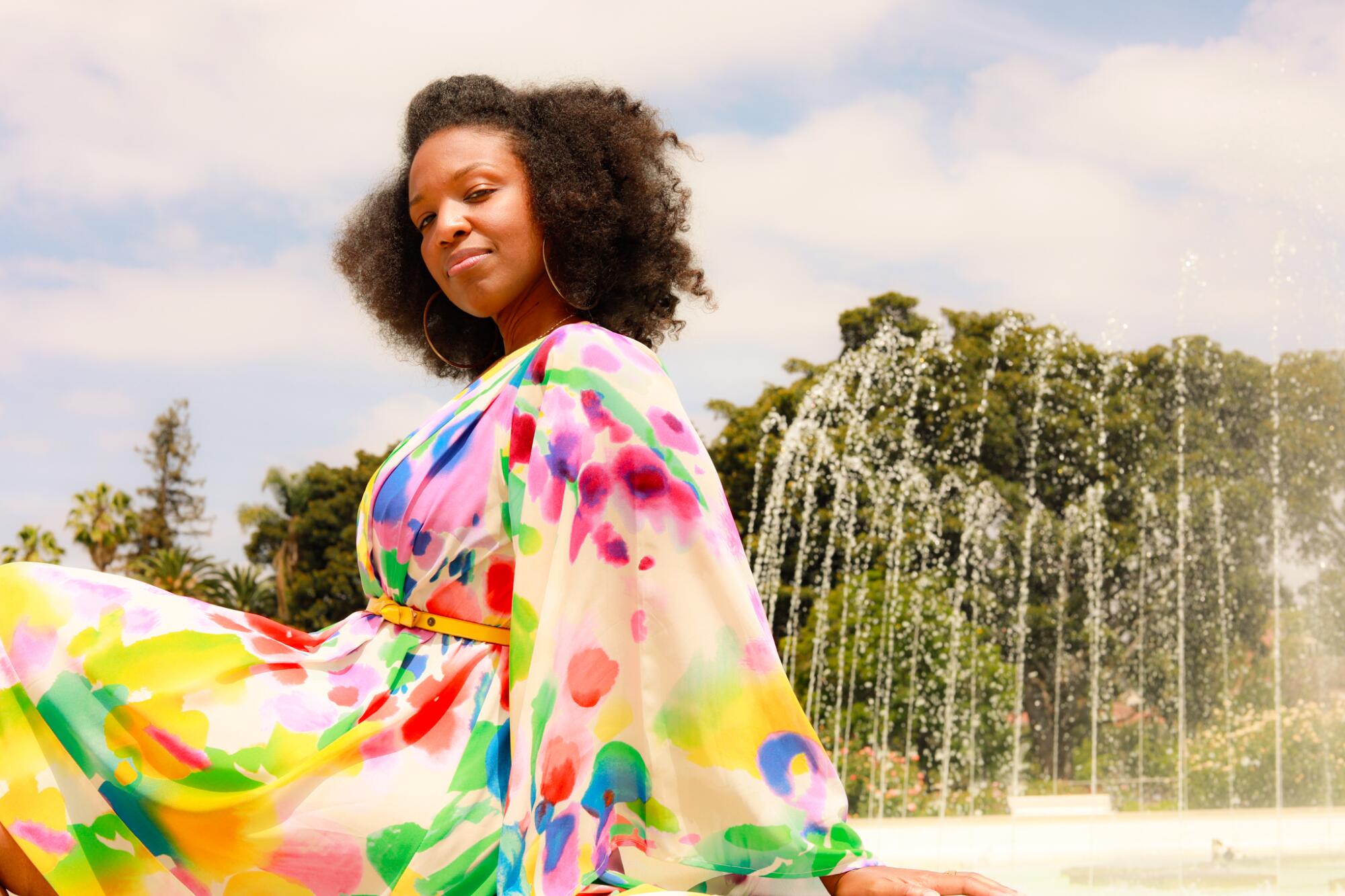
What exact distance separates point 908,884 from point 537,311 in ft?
4.39

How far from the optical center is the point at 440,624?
2.11 meters

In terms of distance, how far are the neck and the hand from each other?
4.04 ft

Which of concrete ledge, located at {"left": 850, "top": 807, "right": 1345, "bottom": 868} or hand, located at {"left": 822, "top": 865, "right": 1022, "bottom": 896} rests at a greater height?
hand, located at {"left": 822, "top": 865, "right": 1022, "bottom": 896}

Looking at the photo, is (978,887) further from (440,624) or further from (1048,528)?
(1048,528)

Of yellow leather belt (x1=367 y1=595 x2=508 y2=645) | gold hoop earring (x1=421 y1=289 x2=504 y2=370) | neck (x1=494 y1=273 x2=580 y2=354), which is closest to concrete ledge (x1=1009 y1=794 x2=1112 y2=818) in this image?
gold hoop earring (x1=421 y1=289 x2=504 y2=370)

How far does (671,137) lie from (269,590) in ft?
120

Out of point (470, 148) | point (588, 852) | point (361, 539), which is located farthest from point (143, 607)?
point (470, 148)

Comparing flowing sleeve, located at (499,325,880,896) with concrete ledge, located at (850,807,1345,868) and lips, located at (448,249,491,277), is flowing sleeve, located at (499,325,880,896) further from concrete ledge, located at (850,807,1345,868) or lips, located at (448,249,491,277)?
concrete ledge, located at (850,807,1345,868)

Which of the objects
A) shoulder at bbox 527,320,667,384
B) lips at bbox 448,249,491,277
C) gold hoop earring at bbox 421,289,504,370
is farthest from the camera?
gold hoop earring at bbox 421,289,504,370

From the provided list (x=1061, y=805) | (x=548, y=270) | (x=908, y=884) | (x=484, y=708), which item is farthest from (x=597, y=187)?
(x=1061, y=805)

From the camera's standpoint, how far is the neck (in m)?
2.58

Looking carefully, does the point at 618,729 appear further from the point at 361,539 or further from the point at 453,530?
the point at 361,539

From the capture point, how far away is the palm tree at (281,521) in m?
36.4

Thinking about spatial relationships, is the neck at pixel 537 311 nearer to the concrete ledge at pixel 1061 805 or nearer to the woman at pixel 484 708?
the woman at pixel 484 708
